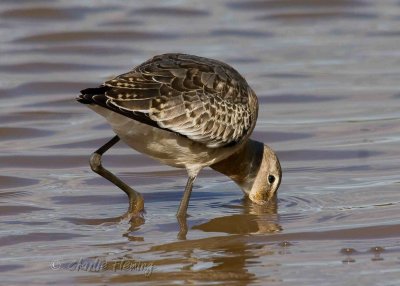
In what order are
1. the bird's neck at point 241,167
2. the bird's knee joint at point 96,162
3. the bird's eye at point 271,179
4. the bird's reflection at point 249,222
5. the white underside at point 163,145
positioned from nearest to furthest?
the white underside at point 163,145, the bird's reflection at point 249,222, the bird's knee joint at point 96,162, the bird's eye at point 271,179, the bird's neck at point 241,167

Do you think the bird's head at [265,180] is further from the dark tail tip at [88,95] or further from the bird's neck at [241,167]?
the dark tail tip at [88,95]

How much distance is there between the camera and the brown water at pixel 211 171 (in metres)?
7.65

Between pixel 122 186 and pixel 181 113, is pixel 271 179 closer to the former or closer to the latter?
pixel 122 186

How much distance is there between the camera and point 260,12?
16.2m

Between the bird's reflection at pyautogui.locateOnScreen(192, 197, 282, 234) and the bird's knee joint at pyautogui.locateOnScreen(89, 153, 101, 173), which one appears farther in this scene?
the bird's knee joint at pyautogui.locateOnScreen(89, 153, 101, 173)

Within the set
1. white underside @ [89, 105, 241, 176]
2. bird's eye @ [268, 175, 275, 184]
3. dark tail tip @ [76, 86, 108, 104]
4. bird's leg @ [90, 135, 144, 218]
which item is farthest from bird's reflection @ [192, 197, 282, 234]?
dark tail tip @ [76, 86, 108, 104]

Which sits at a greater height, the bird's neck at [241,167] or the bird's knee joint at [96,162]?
the bird's knee joint at [96,162]

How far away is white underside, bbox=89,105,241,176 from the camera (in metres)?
8.42

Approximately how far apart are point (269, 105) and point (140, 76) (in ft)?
12.5

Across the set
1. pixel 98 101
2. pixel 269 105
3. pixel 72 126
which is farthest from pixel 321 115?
pixel 98 101

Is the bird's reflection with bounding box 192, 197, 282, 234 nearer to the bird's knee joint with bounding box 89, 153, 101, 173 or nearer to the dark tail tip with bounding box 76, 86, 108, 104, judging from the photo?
the bird's knee joint with bounding box 89, 153, 101, 173

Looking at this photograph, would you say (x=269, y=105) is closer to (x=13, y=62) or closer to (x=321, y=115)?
(x=321, y=115)

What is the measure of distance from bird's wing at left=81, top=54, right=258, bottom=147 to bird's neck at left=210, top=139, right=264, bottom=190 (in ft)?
1.97

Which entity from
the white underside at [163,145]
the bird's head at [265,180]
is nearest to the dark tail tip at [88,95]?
the white underside at [163,145]
